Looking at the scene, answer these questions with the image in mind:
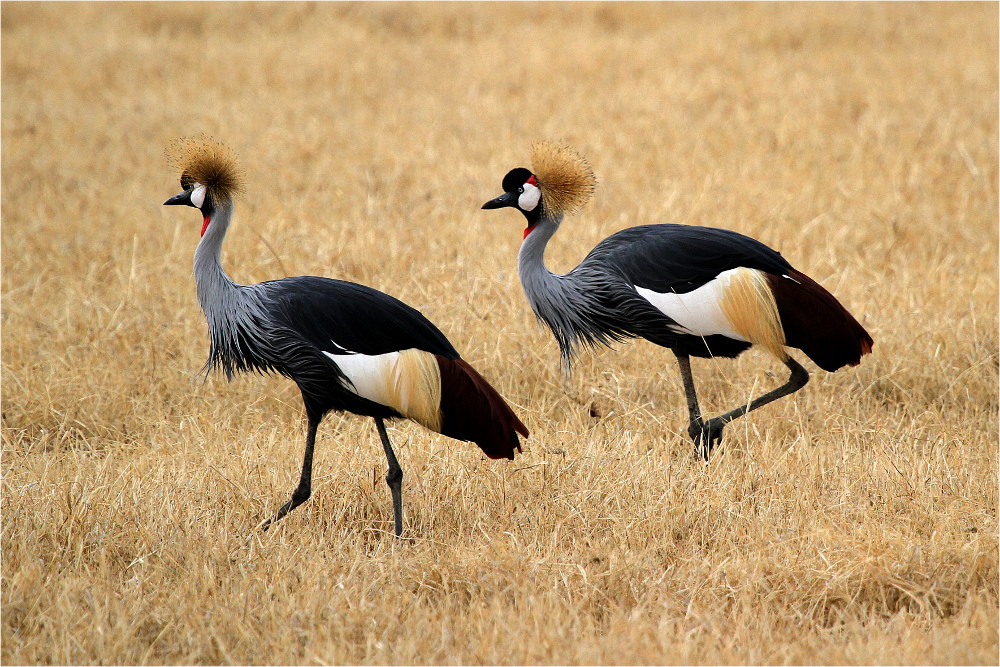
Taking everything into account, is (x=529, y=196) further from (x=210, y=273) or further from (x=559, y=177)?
(x=210, y=273)

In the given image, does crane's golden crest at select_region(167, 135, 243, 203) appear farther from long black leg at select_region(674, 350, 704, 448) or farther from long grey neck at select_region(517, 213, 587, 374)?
long black leg at select_region(674, 350, 704, 448)

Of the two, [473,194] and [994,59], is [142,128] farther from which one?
[994,59]

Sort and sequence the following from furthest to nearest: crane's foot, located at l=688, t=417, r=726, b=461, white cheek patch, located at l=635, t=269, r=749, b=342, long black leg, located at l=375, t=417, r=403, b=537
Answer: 1. crane's foot, located at l=688, t=417, r=726, b=461
2. white cheek patch, located at l=635, t=269, r=749, b=342
3. long black leg, located at l=375, t=417, r=403, b=537

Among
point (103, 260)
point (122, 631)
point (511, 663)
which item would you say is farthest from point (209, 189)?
point (103, 260)

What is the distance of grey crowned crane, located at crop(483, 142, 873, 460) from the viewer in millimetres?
3838

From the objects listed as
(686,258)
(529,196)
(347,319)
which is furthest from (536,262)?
(347,319)

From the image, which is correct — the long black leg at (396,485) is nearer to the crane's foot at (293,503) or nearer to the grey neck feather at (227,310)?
the crane's foot at (293,503)

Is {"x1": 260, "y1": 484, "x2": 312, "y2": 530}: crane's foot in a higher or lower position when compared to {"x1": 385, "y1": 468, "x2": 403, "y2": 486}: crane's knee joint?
lower

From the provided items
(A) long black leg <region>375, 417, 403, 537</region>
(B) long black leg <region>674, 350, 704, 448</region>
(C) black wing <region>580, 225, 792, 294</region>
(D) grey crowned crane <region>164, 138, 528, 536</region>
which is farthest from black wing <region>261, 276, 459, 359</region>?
(B) long black leg <region>674, 350, 704, 448</region>

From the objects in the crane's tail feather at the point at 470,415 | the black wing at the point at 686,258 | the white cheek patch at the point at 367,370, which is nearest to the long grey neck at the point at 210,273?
the white cheek patch at the point at 367,370

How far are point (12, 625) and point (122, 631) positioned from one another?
0.36 metres

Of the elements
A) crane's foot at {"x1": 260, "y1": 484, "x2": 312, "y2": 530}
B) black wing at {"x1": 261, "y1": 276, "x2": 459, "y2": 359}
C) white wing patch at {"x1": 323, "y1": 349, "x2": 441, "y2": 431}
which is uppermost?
black wing at {"x1": 261, "y1": 276, "x2": 459, "y2": 359}

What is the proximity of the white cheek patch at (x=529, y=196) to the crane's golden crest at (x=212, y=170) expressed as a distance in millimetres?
1100

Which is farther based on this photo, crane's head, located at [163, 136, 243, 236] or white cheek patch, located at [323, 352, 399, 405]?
crane's head, located at [163, 136, 243, 236]
